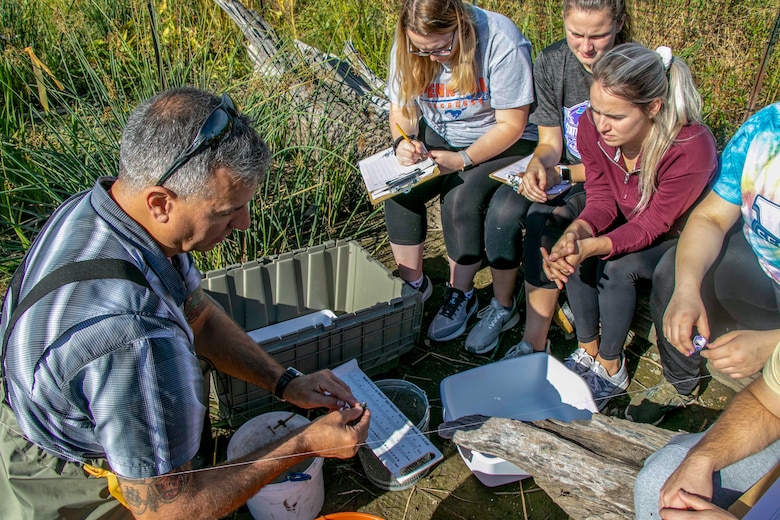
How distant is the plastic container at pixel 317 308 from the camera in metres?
2.39

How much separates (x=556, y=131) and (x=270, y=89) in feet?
5.11

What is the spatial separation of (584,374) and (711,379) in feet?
1.76

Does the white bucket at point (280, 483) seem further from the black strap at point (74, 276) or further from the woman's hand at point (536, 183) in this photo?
the woman's hand at point (536, 183)

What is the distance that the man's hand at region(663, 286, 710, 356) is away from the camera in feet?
6.66

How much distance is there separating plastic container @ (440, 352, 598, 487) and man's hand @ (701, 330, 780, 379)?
2.04 ft

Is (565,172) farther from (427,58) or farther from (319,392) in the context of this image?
(319,392)

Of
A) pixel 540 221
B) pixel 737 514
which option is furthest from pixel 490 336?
pixel 737 514

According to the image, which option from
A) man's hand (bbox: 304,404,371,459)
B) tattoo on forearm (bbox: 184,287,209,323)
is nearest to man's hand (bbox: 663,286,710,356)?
man's hand (bbox: 304,404,371,459)

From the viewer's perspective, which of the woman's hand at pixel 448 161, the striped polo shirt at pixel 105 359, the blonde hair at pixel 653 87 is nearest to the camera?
the striped polo shirt at pixel 105 359

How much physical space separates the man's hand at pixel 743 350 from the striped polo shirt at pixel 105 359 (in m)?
1.39

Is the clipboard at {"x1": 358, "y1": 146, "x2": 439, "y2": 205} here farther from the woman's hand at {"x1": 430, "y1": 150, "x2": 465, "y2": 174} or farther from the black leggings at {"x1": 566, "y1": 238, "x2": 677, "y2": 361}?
the black leggings at {"x1": 566, "y1": 238, "x2": 677, "y2": 361}

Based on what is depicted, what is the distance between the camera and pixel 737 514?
1.58 m

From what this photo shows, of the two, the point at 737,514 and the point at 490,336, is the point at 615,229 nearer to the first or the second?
the point at 490,336

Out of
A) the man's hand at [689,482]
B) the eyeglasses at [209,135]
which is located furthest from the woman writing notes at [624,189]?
the eyeglasses at [209,135]
